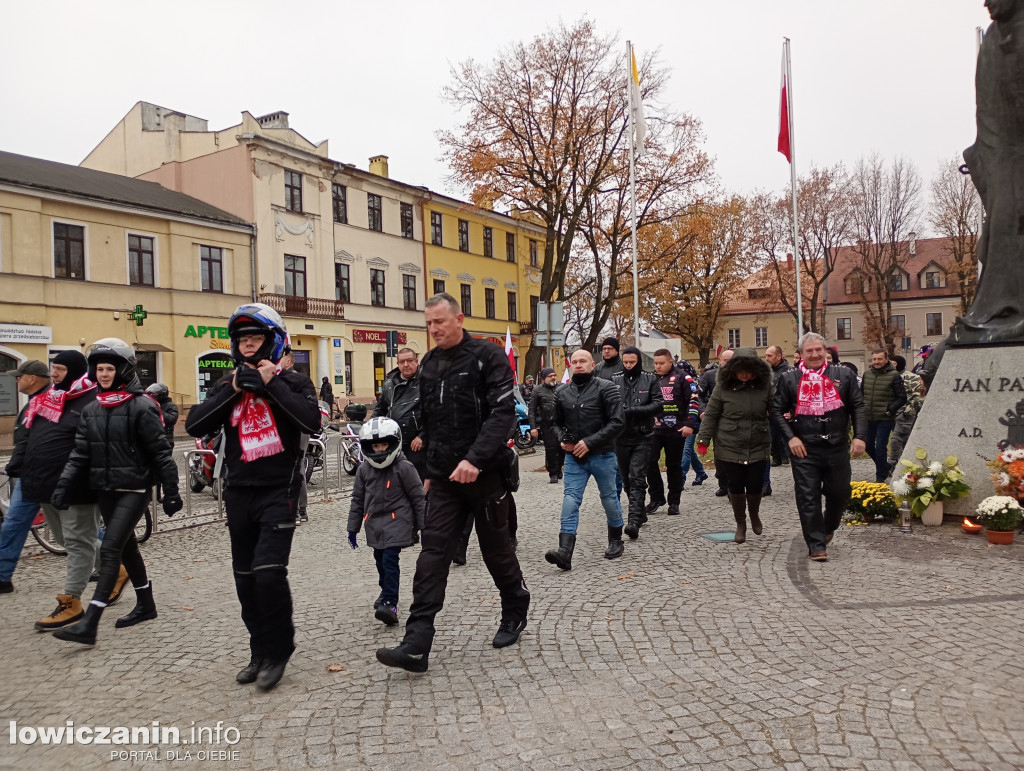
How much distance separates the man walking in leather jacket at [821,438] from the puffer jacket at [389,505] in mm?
3366

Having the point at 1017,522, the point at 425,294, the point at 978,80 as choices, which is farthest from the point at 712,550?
the point at 425,294

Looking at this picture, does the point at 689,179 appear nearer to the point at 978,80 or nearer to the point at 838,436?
the point at 978,80

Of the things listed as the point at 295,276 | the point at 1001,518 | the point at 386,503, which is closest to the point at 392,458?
the point at 386,503

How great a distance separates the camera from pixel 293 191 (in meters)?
35.8

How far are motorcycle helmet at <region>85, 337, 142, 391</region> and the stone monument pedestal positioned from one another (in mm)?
7203

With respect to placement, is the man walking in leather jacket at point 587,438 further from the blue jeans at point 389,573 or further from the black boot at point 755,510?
the blue jeans at point 389,573

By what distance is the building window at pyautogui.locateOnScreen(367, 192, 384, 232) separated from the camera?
4016 centimetres

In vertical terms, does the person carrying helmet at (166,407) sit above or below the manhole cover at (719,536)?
above

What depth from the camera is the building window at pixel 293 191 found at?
3541 centimetres

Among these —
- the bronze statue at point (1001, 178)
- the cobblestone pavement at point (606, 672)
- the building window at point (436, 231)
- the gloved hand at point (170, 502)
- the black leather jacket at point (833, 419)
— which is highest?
the building window at point (436, 231)

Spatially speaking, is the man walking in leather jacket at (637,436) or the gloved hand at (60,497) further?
the man walking in leather jacket at (637,436)

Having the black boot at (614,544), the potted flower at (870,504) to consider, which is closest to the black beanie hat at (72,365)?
the black boot at (614,544)

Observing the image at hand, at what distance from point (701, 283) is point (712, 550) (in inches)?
1596

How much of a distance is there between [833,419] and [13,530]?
22.7 ft
